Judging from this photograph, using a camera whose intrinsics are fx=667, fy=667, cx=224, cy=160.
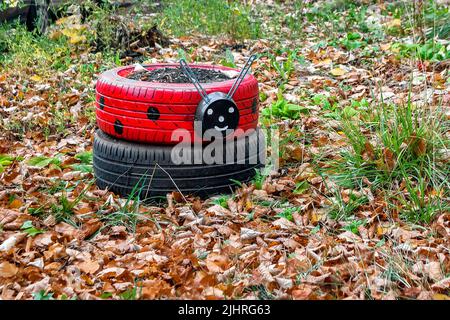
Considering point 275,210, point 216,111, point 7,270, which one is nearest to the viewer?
point 7,270

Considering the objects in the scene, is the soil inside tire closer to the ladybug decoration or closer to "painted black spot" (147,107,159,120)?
the ladybug decoration

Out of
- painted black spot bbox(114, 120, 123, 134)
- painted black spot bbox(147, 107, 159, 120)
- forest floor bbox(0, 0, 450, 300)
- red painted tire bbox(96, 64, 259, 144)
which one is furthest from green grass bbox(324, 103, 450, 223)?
painted black spot bbox(114, 120, 123, 134)

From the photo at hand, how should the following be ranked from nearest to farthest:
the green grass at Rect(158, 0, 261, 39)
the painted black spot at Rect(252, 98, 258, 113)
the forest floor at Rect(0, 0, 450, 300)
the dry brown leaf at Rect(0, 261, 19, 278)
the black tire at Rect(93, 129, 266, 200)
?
the forest floor at Rect(0, 0, 450, 300), the dry brown leaf at Rect(0, 261, 19, 278), the black tire at Rect(93, 129, 266, 200), the painted black spot at Rect(252, 98, 258, 113), the green grass at Rect(158, 0, 261, 39)

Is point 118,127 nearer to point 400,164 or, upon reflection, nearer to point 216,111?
point 216,111

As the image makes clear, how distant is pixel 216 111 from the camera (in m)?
4.24

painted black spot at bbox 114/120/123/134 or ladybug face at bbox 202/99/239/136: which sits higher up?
ladybug face at bbox 202/99/239/136

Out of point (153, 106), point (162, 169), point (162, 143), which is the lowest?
point (162, 169)

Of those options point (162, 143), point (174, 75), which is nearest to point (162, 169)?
point (162, 143)

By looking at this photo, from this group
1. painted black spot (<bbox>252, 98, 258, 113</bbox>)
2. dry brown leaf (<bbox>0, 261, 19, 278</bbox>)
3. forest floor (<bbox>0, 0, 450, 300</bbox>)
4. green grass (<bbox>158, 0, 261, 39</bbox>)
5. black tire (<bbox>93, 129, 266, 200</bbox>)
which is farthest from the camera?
green grass (<bbox>158, 0, 261, 39</bbox>)

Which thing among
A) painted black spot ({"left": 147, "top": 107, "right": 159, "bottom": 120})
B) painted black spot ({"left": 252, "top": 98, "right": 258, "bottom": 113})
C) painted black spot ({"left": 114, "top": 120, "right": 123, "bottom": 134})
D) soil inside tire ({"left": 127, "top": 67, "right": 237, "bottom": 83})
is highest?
soil inside tire ({"left": 127, "top": 67, "right": 237, "bottom": 83})

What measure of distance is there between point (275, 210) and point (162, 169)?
0.79 meters

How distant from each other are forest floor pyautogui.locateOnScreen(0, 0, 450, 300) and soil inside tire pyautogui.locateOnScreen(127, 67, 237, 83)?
29.7 inches

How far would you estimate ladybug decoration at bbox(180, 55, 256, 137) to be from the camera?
4227mm

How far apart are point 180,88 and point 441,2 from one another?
5935mm
